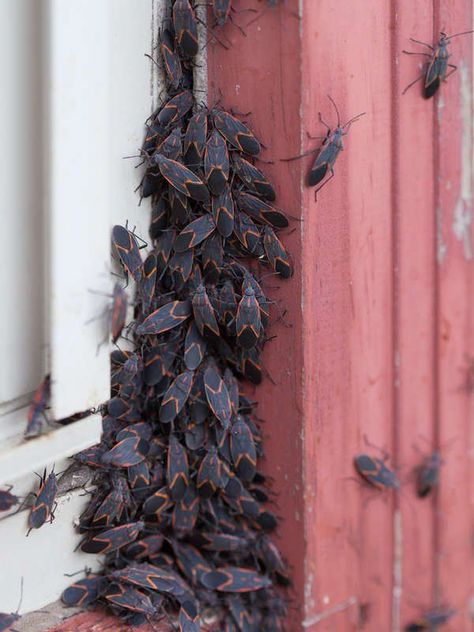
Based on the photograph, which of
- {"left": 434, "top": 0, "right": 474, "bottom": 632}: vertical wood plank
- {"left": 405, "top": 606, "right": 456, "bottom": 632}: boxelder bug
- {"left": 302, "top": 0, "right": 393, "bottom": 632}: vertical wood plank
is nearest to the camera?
{"left": 302, "top": 0, "right": 393, "bottom": 632}: vertical wood plank

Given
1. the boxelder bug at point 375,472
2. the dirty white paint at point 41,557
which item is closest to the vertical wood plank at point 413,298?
the boxelder bug at point 375,472

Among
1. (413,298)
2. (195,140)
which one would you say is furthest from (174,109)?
(413,298)

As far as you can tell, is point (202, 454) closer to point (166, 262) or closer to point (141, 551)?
point (141, 551)

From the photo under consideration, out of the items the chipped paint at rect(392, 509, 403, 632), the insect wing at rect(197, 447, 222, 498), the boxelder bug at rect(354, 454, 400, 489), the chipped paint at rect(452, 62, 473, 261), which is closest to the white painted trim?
the insect wing at rect(197, 447, 222, 498)

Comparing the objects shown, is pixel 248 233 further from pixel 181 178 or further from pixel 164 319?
pixel 164 319

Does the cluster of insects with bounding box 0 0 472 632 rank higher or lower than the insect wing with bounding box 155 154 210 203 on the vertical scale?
lower

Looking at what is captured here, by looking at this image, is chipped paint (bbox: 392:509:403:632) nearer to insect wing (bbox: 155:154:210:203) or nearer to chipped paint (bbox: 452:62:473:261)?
chipped paint (bbox: 452:62:473:261)

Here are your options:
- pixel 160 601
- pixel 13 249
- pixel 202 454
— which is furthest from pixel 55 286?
pixel 160 601

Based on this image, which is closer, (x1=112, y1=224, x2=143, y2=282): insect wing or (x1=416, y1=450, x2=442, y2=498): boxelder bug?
(x1=112, y1=224, x2=143, y2=282): insect wing
